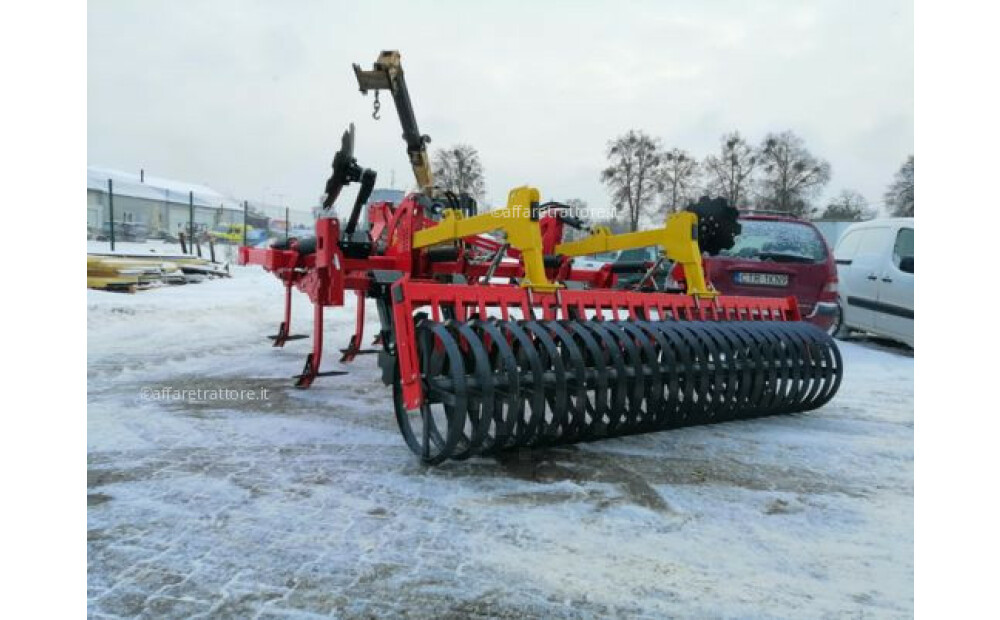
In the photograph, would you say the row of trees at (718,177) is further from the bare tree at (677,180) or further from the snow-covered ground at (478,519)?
the snow-covered ground at (478,519)

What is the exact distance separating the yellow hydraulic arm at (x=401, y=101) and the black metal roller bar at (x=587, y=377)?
3.49 m

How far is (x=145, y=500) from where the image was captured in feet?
8.84

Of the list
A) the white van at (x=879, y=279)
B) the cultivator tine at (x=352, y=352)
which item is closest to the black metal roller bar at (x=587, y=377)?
the cultivator tine at (x=352, y=352)

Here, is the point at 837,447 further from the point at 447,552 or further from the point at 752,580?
the point at 447,552

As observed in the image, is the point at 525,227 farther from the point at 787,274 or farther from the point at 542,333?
the point at 787,274

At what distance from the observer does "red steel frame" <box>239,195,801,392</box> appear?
3.29m

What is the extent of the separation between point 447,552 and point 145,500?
4.69 ft

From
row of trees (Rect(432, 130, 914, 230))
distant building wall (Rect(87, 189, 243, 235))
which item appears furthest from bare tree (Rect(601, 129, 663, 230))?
distant building wall (Rect(87, 189, 243, 235))

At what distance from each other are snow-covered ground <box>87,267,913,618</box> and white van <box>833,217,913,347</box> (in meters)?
4.13

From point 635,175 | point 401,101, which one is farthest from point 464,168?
point 401,101

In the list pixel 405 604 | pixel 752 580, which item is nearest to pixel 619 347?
pixel 752 580

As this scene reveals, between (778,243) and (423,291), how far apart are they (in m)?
5.64

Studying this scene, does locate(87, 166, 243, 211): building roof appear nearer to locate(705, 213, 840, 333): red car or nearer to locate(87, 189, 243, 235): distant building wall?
locate(87, 189, 243, 235): distant building wall

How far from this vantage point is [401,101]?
271 inches
